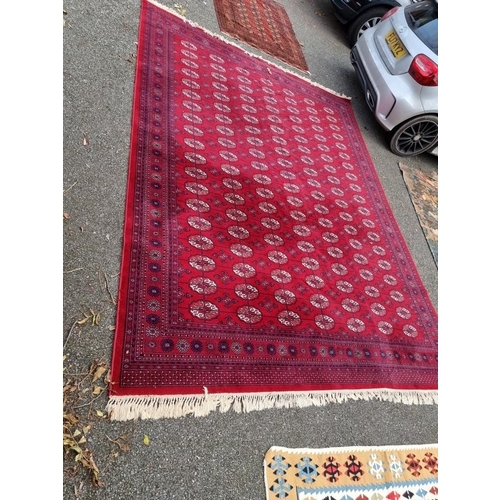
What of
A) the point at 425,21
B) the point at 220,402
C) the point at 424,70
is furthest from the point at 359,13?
the point at 220,402

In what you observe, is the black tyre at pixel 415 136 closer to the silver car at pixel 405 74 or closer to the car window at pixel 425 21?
the silver car at pixel 405 74

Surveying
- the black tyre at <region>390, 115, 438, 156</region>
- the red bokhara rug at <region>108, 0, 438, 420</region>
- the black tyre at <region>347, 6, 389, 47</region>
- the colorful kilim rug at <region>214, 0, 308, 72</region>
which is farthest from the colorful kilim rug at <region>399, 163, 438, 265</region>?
the black tyre at <region>347, 6, 389, 47</region>

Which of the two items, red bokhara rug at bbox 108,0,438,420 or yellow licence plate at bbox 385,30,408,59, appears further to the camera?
yellow licence plate at bbox 385,30,408,59

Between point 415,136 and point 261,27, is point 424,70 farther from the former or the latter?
point 261,27

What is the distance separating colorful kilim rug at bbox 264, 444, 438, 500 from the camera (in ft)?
6.72

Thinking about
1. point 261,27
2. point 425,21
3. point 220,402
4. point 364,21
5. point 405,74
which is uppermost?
point 425,21

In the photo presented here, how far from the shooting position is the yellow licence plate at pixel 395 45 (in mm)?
3996

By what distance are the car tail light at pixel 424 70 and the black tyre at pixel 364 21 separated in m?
1.84

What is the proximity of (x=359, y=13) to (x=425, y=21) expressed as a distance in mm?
1658

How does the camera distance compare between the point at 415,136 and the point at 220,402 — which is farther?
the point at 415,136

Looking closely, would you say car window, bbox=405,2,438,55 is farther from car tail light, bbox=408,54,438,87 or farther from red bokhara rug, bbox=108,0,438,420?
red bokhara rug, bbox=108,0,438,420

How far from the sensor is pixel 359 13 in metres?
5.37

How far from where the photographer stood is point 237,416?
214 cm
